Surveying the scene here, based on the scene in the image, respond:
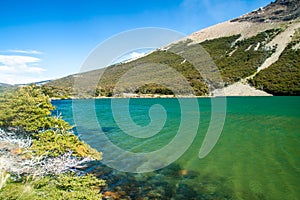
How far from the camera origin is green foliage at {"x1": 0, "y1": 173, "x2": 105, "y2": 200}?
26.8 ft

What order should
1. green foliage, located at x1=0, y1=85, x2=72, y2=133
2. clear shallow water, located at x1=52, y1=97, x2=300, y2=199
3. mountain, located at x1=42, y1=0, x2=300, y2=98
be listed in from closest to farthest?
green foliage, located at x1=0, y1=85, x2=72, y2=133, clear shallow water, located at x1=52, y1=97, x2=300, y2=199, mountain, located at x1=42, y1=0, x2=300, y2=98

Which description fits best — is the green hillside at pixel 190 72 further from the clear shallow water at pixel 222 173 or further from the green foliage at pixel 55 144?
the green foliage at pixel 55 144

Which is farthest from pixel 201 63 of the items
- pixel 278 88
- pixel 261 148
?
pixel 261 148

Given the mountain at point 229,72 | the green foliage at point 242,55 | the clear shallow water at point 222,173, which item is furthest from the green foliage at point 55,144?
the green foliage at point 242,55

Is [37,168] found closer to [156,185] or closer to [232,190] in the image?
[156,185]

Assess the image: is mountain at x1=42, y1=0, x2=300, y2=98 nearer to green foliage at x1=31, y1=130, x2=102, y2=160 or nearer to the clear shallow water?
the clear shallow water

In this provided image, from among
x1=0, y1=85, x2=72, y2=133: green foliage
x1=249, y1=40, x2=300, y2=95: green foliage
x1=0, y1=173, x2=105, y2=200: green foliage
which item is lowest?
x1=0, y1=173, x2=105, y2=200: green foliage

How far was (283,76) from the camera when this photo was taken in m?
114

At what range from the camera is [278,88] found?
105m

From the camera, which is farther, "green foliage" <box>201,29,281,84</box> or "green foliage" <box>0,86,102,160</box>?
"green foliage" <box>201,29,281,84</box>

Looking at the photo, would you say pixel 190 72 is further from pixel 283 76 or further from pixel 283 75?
pixel 283 76

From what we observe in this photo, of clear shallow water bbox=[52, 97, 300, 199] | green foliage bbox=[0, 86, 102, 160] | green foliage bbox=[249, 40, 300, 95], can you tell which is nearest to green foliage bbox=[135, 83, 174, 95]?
green foliage bbox=[249, 40, 300, 95]

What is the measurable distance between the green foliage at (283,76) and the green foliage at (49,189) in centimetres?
10703

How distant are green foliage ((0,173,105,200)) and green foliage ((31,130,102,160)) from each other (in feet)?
3.59
